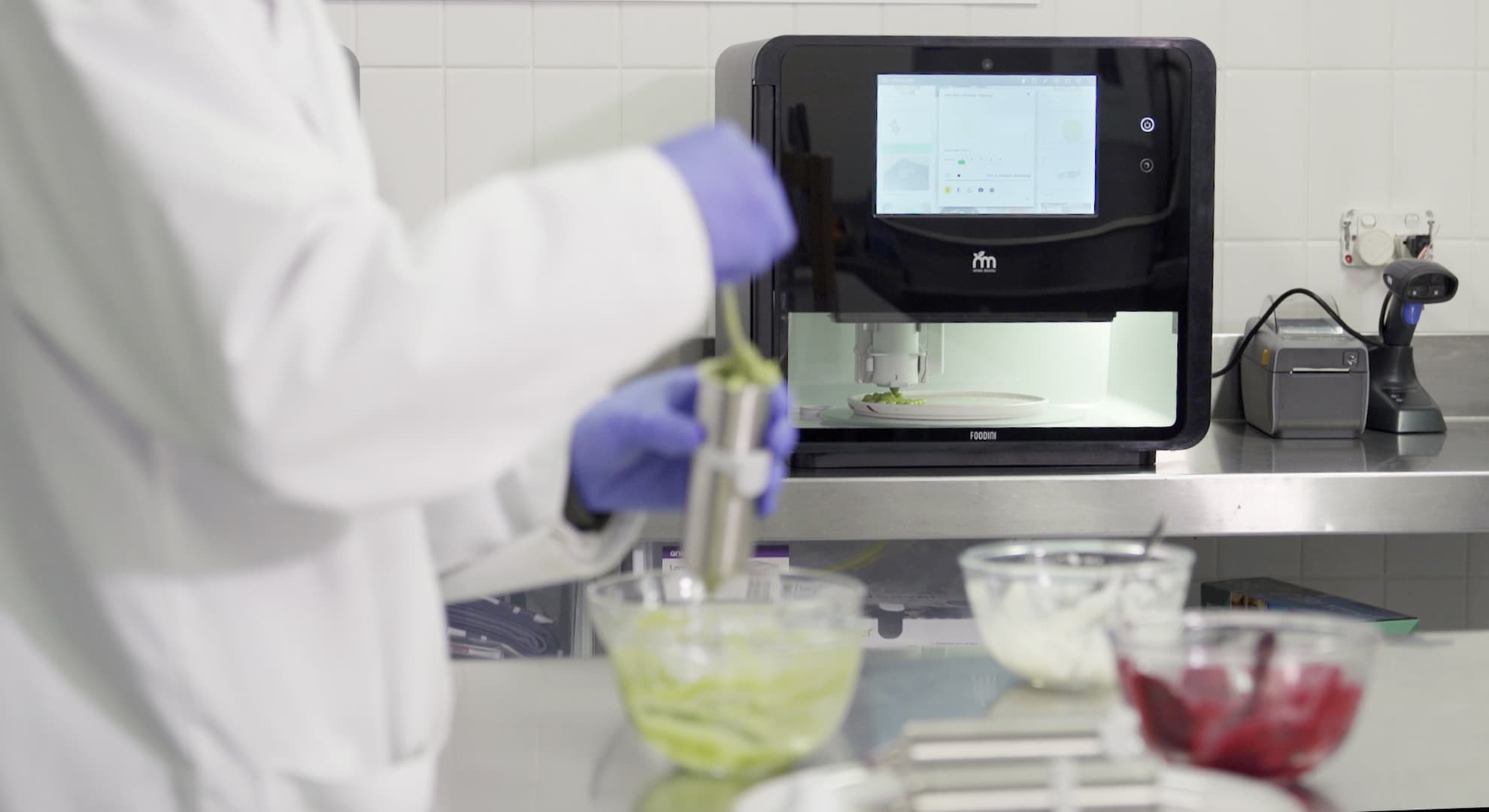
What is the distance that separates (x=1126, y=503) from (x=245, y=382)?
1.24 metres

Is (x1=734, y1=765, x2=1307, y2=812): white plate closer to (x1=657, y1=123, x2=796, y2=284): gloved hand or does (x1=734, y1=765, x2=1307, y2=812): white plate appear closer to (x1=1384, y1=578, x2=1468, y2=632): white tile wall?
(x1=657, y1=123, x2=796, y2=284): gloved hand

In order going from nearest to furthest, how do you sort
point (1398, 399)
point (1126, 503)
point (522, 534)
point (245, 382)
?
1. point (245, 382)
2. point (522, 534)
3. point (1126, 503)
4. point (1398, 399)

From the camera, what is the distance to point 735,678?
2.27 ft

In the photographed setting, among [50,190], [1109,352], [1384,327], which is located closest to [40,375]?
[50,190]

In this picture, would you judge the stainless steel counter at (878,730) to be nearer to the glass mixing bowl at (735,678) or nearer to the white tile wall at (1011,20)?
the glass mixing bowl at (735,678)

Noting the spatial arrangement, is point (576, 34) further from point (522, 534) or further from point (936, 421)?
point (522, 534)

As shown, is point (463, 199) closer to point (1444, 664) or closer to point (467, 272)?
point (467, 272)

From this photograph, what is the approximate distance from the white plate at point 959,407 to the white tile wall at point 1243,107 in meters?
0.58

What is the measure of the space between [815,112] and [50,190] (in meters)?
1.13

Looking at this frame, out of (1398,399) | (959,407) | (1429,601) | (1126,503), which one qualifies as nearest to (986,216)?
(959,407)

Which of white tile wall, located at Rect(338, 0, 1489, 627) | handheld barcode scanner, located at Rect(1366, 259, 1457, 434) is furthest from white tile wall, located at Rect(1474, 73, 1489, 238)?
handheld barcode scanner, located at Rect(1366, 259, 1457, 434)

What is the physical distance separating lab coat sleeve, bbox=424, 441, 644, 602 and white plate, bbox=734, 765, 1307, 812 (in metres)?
0.25

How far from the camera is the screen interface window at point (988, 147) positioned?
1695mm

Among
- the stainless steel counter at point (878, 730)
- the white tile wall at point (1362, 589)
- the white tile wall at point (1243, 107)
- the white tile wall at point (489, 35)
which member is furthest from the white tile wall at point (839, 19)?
the stainless steel counter at point (878, 730)
